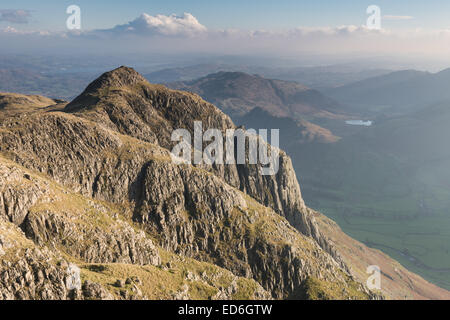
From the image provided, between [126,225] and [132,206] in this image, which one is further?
[132,206]

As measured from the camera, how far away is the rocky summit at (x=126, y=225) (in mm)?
81062

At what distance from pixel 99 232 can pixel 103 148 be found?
48.0m

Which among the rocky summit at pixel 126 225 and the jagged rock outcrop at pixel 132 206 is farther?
the jagged rock outcrop at pixel 132 206

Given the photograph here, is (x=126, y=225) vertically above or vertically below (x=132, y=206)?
below

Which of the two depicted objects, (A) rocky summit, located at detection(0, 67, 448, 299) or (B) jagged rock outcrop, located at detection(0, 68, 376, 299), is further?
(B) jagged rock outcrop, located at detection(0, 68, 376, 299)

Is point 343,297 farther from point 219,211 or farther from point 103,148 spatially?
point 103,148

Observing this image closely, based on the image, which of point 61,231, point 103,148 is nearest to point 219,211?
point 103,148

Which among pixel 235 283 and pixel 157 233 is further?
pixel 157 233

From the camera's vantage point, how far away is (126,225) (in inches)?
4700

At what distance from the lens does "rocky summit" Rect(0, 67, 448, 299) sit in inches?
3191
